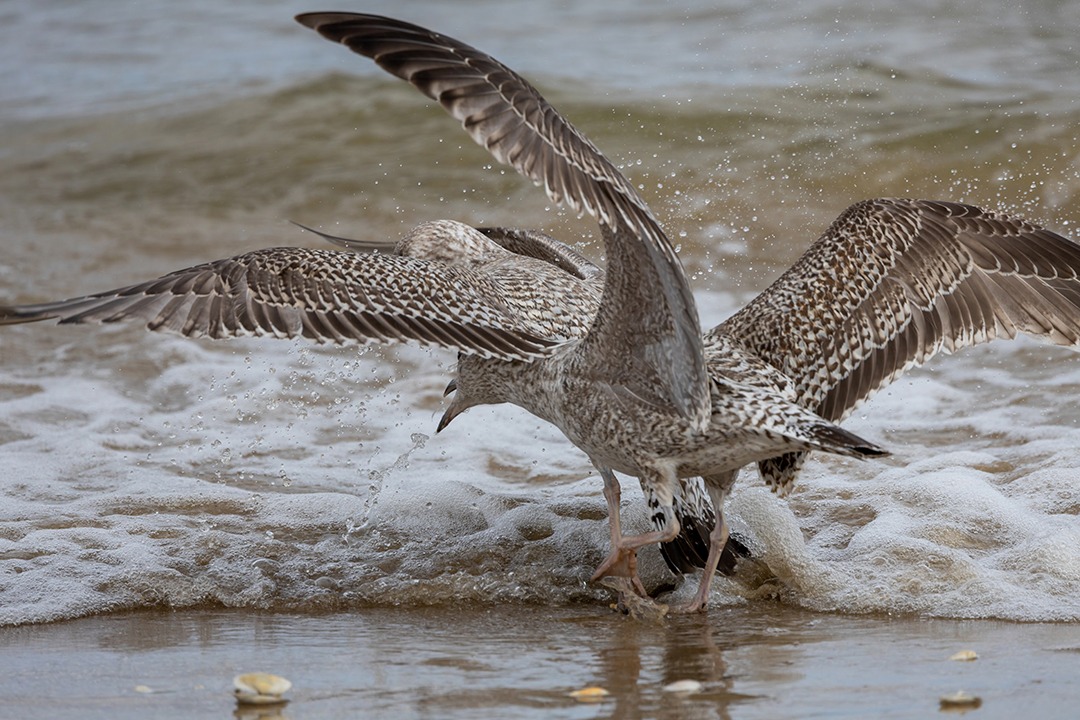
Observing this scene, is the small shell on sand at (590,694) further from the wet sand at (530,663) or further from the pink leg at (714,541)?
the pink leg at (714,541)

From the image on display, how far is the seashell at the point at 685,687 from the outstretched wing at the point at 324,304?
147 cm

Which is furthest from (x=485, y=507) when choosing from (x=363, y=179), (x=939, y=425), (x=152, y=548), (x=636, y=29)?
(x=636, y=29)

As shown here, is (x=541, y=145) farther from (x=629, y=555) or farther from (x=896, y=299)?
(x=896, y=299)

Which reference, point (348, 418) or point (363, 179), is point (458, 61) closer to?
point (348, 418)

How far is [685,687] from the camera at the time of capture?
10.3 ft

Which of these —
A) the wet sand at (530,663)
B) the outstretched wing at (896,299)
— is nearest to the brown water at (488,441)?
the wet sand at (530,663)

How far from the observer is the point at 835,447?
3.62 metres

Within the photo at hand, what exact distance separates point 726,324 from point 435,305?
930 mm

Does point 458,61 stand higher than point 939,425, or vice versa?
point 458,61

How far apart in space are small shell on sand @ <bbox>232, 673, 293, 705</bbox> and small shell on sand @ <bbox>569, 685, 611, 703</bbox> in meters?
0.64

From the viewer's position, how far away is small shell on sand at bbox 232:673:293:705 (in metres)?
3.06

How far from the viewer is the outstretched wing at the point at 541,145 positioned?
11.2ft

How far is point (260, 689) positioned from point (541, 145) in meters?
1.44

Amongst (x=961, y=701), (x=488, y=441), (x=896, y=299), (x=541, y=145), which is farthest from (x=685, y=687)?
(x=488, y=441)
